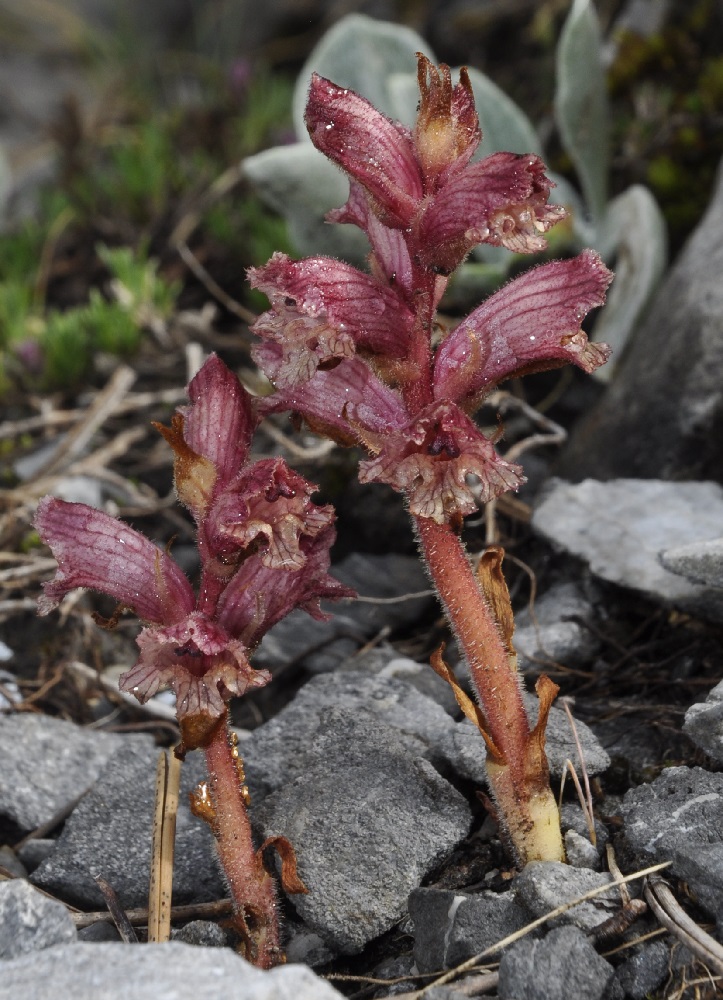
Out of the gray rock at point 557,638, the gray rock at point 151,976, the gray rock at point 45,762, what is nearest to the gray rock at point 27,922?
the gray rock at point 151,976

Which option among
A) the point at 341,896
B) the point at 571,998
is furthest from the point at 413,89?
the point at 571,998

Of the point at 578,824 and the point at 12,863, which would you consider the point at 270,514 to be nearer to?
the point at 578,824

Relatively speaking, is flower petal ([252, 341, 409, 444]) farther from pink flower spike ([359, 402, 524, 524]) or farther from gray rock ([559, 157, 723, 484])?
gray rock ([559, 157, 723, 484])

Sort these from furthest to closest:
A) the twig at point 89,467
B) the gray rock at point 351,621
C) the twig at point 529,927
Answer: the twig at point 89,467, the gray rock at point 351,621, the twig at point 529,927

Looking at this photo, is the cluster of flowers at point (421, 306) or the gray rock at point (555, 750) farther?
the gray rock at point (555, 750)

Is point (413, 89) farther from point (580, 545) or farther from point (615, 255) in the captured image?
point (580, 545)

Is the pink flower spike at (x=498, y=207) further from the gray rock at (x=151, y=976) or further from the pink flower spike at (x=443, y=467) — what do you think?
the gray rock at (x=151, y=976)

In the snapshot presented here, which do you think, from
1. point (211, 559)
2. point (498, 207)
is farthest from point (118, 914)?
point (498, 207)
